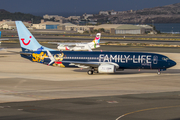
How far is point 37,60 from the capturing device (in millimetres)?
52844

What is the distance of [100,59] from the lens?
168ft

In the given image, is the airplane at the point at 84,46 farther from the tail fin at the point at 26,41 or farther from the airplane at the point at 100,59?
the airplane at the point at 100,59

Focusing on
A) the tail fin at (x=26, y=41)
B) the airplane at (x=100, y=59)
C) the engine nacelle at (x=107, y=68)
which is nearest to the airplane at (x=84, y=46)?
the tail fin at (x=26, y=41)

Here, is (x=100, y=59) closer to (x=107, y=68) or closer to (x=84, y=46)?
(x=107, y=68)

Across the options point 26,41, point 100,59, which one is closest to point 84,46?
point 26,41

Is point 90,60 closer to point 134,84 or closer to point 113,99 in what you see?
point 134,84

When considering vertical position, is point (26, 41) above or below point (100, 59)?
above

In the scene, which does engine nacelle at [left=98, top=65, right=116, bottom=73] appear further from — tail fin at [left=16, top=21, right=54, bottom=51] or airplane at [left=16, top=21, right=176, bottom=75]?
tail fin at [left=16, top=21, right=54, bottom=51]

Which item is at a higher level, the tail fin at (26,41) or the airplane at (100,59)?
the tail fin at (26,41)

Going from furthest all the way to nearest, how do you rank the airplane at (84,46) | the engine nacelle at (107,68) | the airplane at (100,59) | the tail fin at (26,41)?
the airplane at (84,46), the tail fin at (26,41), the airplane at (100,59), the engine nacelle at (107,68)

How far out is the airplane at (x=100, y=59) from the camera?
Result: 49.9 metres

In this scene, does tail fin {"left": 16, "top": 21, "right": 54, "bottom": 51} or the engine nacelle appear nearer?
the engine nacelle

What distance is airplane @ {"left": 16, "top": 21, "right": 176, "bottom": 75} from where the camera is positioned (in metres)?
49.9

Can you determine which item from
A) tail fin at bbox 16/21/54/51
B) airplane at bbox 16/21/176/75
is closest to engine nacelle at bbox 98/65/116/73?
airplane at bbox 16/21/176/75
